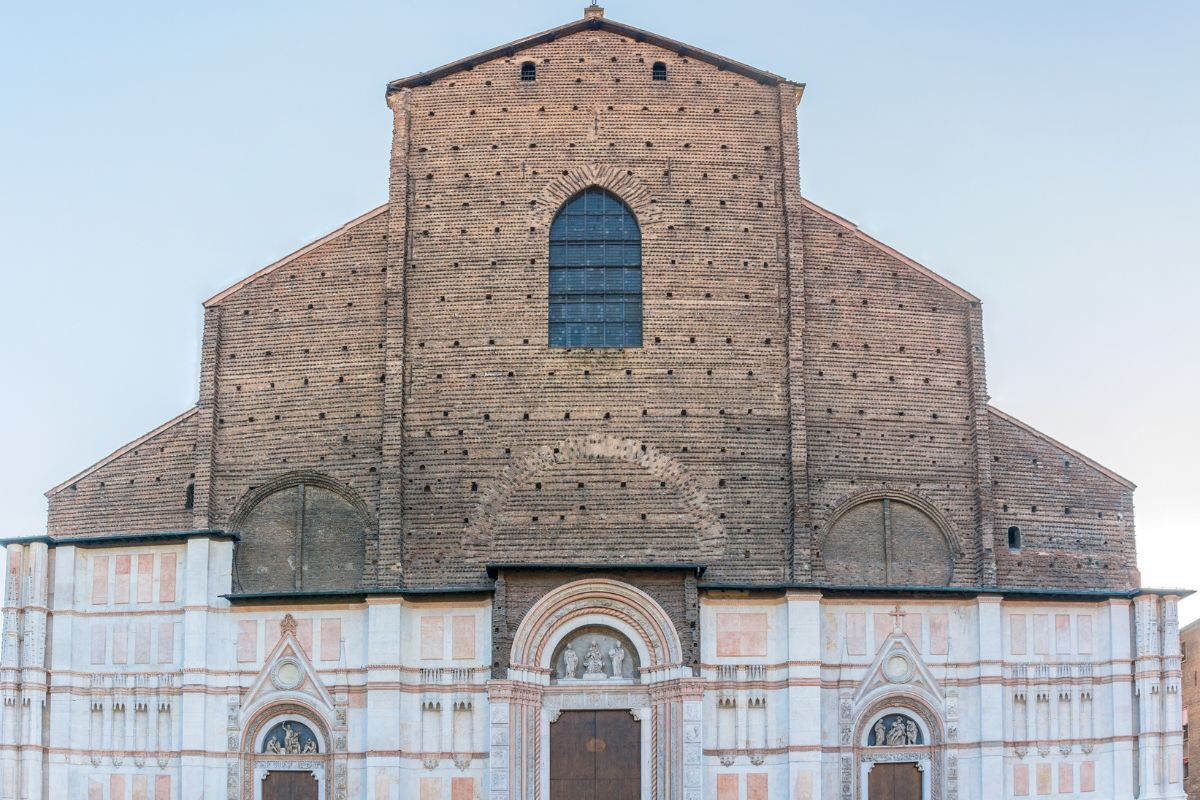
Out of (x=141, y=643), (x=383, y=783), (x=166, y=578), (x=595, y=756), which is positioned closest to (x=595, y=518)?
(x=595, y=756)

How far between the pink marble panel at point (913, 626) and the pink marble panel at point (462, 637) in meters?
5.90

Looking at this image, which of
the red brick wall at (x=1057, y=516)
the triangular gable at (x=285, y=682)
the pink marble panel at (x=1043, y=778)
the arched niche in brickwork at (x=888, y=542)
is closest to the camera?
the triangular gable at (x=285, y=682)

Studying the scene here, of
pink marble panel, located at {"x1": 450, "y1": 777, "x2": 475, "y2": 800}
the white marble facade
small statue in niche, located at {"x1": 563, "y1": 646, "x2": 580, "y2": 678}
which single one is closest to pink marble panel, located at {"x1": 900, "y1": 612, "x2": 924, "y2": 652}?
the white marble facade

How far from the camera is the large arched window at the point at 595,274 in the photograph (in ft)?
81.8

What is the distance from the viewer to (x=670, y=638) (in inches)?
917

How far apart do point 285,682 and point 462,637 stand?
254 centimetres

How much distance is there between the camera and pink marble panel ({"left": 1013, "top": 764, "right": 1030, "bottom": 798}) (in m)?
23.7

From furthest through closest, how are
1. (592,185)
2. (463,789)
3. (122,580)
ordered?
(592,185)
(122,580)
(463,789)

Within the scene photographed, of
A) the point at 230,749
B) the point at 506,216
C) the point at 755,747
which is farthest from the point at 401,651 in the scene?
the point at 506,216

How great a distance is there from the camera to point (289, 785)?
931 inches

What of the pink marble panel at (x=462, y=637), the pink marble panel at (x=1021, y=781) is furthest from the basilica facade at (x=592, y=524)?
the pink marble panel at (x=1021, y=781)

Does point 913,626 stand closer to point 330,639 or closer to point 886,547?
point 886,547

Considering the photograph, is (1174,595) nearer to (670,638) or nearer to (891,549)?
(891,549)

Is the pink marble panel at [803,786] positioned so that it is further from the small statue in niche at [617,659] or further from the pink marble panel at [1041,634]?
the pink marble panel at [1041,634]
